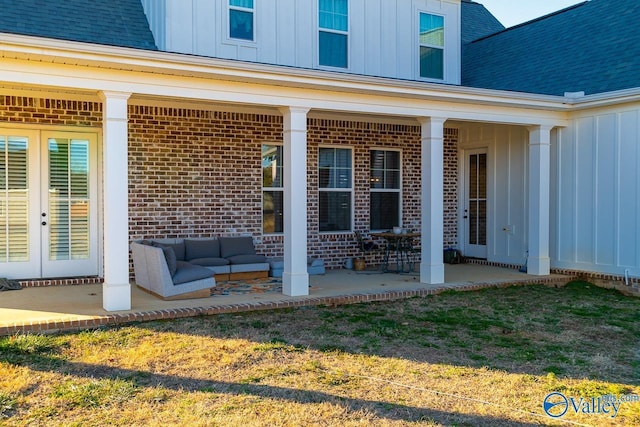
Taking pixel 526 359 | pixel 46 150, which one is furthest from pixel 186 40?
pixel 526 359

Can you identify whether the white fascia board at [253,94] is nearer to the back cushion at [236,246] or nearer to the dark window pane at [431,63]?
the dark window pane at [431,63]

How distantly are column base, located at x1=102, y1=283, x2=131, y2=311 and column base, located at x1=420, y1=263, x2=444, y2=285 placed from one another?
15.0 feet

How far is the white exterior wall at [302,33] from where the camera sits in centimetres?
935

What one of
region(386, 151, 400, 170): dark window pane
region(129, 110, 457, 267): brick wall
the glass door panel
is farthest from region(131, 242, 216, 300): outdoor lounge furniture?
region(386, 151, 400, 170): dark window pane

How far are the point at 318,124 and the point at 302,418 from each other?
7600 mm

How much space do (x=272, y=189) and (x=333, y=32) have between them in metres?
3.07

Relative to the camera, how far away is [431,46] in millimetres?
11734

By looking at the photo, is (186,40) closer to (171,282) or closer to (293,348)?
(171,282)

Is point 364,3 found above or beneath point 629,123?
Answer: above

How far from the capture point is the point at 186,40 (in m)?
9.33

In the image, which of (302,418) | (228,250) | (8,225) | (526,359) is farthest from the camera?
(228,250)

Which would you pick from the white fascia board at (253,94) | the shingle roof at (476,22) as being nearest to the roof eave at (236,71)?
the white fascia board at (253,94)

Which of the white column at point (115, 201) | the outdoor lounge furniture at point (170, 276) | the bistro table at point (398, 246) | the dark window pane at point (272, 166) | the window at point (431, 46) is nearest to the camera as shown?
the white column at point (115, 201)

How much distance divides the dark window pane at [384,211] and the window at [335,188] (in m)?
0.59
